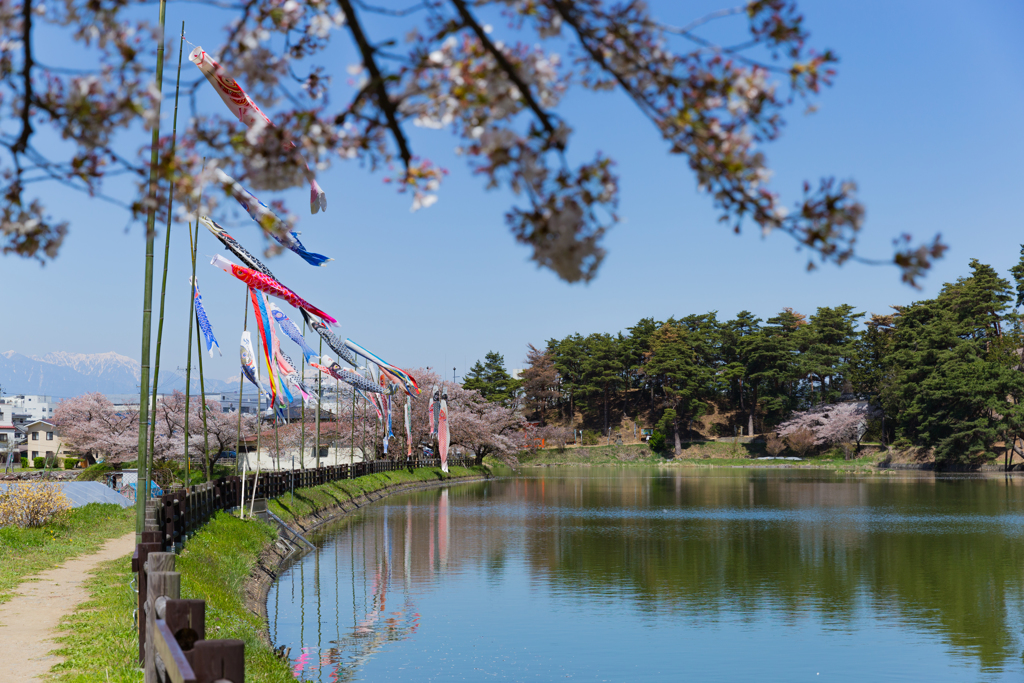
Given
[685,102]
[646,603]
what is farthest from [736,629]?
[685,102]

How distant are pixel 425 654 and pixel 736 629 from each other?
4.65 metres

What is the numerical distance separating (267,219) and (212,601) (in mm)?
8279

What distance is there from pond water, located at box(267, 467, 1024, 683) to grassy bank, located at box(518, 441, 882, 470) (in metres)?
35.1

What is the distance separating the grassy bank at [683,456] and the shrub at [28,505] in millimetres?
54140

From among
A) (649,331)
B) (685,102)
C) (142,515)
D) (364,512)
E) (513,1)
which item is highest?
(649,331)

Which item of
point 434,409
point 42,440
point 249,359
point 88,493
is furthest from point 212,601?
point 42,440

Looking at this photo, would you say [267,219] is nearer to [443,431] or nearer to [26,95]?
[26,95]

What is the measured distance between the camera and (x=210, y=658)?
3.90 metres

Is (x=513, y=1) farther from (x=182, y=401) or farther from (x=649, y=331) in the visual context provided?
(x=649, y=331)

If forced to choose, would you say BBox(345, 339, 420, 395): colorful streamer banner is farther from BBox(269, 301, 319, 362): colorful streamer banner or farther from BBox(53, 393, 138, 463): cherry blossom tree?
BBox(53, 393, 138, 463): cherry blossom tree

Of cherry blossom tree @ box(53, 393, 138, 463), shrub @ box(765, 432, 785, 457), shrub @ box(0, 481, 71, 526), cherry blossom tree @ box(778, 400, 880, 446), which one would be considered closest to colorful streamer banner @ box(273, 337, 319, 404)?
shrub @ box(0, 481, 71, 526)

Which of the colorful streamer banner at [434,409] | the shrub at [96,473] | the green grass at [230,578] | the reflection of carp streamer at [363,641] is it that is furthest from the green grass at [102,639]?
the colorful streamer banner at [434,409]

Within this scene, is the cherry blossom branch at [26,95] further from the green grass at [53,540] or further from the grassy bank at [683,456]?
the grassy bank at [683,456]

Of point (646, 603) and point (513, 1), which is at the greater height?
point (513, 1)
